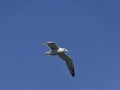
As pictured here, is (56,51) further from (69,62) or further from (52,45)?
(69,62)

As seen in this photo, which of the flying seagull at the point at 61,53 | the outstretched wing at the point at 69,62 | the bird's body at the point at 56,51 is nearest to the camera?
the bird's body at the point at 56,51

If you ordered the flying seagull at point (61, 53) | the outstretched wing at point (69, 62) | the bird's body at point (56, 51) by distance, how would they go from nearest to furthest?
the bird's body at point (56, 51) → the flying seagull at point (61, 53) → the outstretched wing at point (69, 62)

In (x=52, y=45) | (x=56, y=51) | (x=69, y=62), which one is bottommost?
(x=69, y=62)

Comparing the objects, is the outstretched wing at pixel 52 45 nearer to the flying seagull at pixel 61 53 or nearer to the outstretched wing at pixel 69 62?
the flying seagull at pixel 61 53

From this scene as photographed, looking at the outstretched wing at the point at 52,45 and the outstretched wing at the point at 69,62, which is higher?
the outstretched wing at the point at 52,45

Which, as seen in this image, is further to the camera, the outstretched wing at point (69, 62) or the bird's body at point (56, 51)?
the outstretched wing at point (69, 62)

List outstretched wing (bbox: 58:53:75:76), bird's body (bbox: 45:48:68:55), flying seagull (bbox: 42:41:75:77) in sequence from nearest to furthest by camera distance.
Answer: bird's body (bbox: 45:48:68:55), flying seagull (bbox: 42:41:75:77), outstretched wing (bbox: 58:53:75:76)

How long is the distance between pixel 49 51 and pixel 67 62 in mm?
6343

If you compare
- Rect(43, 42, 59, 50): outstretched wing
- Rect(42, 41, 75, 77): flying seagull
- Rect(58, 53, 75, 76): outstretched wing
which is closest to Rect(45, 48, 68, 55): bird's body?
Rect(42, 41, 75, 77): flying seagull

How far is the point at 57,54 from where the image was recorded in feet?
238

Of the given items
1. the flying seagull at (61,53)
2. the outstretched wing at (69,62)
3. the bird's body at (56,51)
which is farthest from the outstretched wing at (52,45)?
the outstretched wing at (69,62)

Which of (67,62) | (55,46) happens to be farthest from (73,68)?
(55,46)

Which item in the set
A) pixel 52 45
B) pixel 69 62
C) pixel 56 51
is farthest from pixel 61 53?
pixel 52 45

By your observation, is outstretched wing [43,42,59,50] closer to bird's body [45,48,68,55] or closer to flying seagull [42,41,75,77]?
flying seagull [42,41,75,77]
